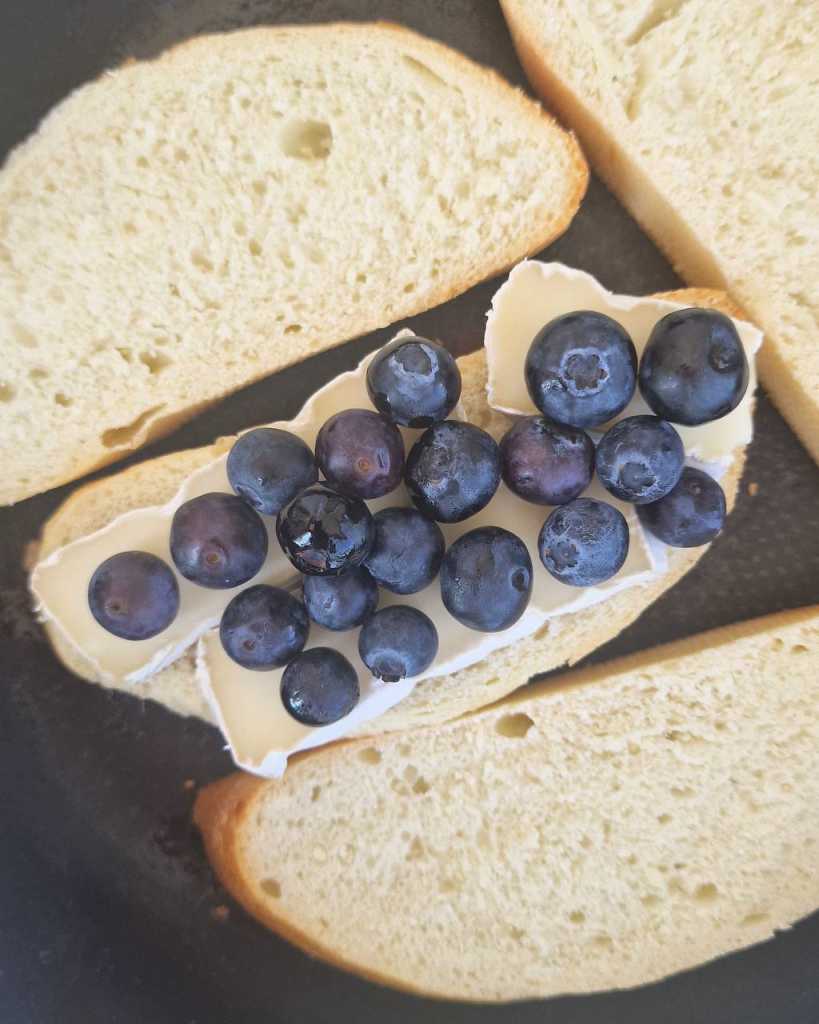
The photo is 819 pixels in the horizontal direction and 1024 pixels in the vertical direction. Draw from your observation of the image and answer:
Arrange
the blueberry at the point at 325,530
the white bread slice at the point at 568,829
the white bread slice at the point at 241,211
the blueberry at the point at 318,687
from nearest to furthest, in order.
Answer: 1. the blueberry at the point at 325,530
2. the blueberry at the point at 318,687
3. the white bread slice at the point at 241,211
4. the white bread slice at the point at 568,829

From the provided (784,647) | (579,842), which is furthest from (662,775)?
(784,647)

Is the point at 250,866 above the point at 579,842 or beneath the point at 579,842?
above

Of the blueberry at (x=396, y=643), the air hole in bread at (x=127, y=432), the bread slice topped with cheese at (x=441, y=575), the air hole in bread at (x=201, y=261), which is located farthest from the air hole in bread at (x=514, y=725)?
the air hole in bread at (x=201, y=261)

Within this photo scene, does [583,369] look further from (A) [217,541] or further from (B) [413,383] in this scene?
(A) [217,541]

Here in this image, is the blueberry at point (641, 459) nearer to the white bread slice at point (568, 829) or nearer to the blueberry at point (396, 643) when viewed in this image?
the blueberry at point (396, 643)

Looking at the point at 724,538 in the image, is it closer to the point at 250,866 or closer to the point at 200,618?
the point at 200,618

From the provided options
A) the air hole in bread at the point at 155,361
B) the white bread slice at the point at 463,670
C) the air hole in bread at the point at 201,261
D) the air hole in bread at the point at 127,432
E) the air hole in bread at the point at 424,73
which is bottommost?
the white bread slice at the point at 463,670

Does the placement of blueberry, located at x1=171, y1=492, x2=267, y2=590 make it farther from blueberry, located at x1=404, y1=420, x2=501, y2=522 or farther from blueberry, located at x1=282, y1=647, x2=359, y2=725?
blueberry, located at x1=404, y1=420, x2=501, y2=522
